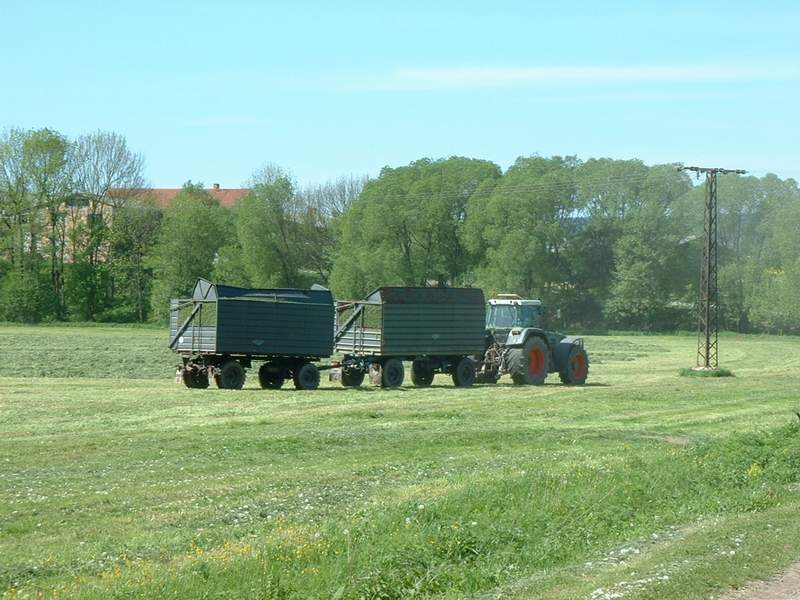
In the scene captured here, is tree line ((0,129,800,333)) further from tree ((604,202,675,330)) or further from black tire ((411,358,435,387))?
black tire ((411,358,435,387))

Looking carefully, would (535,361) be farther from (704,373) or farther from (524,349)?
(704,373)

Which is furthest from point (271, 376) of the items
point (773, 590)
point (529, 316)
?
point (773, 590)

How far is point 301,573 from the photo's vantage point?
8.75m

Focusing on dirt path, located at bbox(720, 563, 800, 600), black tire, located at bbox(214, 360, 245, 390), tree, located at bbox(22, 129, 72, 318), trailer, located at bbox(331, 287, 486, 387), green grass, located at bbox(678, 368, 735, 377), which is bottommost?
green grass, located at bbox(678, 368, 735, 377)

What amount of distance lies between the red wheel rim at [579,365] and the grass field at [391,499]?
A: 8.49 metres

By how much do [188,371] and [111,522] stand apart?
773 inches

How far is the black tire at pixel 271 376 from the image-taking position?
104 feet

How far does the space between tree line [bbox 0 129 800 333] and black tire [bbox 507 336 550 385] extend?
47478 mm

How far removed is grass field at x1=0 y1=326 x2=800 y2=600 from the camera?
8.88m

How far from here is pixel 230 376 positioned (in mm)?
30484

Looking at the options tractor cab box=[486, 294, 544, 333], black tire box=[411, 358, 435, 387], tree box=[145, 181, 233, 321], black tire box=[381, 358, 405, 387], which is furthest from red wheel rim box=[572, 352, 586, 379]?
tree box=[145, 181, 233, 321]

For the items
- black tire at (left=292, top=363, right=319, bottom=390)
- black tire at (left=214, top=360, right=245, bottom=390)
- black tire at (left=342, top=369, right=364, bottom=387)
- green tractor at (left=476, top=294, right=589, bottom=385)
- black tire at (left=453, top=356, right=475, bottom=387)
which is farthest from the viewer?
green tractor at (left=476, top=294, right=589, bottom=385)

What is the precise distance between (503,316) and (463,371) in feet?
8.67

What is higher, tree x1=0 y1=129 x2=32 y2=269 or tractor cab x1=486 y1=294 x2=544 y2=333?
tree x1=0 y1=129 x2=32 y2=269
